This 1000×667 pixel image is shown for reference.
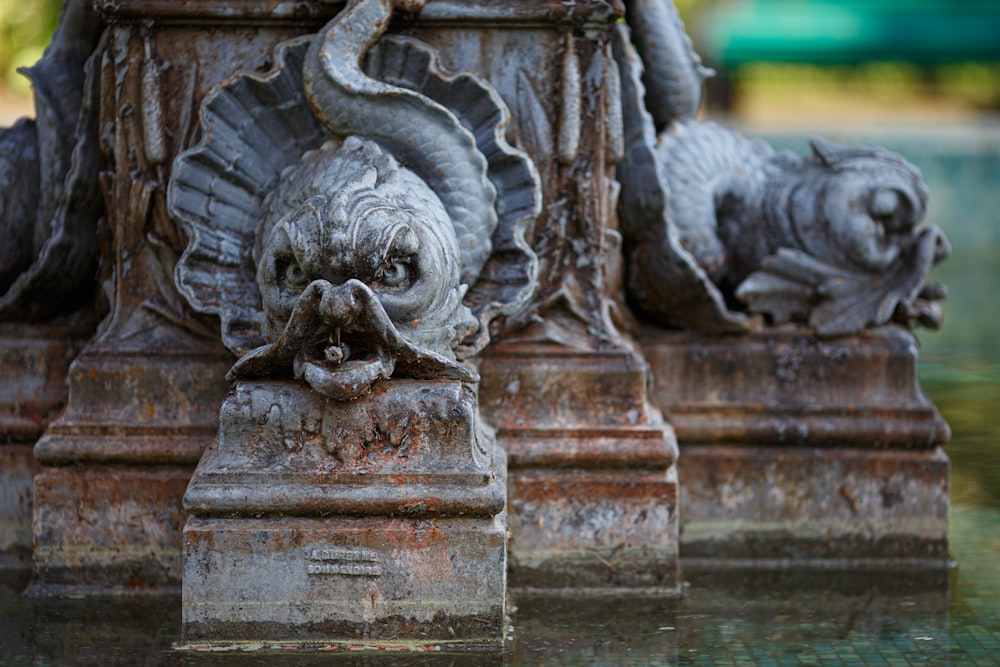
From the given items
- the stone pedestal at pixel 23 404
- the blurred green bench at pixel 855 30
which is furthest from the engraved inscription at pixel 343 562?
the blurred green bench at pixel 855 30

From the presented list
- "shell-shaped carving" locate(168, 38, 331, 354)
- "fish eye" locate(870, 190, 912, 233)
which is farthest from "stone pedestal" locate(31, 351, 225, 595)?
"fish eye" locate(870, 190, 912, 233)

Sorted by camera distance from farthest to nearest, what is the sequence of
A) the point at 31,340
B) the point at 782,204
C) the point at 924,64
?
the point at 924,64 → the point at 782,204 → the point at 31,340

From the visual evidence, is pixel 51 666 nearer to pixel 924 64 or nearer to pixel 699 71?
pixel 699 71

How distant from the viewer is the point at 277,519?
2.51 meters

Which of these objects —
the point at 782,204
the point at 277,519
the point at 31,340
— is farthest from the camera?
the point at 782,204

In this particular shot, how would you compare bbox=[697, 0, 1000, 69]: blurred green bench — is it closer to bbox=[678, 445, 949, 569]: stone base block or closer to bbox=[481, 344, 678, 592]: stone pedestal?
bbox=[678, 445, 949, 569]: stone base block

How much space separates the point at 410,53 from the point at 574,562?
1058 millimetres

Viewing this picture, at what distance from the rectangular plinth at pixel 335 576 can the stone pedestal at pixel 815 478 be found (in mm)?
809

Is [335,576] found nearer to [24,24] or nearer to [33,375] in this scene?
[33,375]

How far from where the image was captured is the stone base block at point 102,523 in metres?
2.89

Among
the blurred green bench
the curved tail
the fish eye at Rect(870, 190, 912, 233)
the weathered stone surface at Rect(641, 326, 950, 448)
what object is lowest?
the weathered stone surface at Rect(641, 326, 950, 448)

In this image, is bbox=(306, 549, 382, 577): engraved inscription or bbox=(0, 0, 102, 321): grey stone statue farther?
bbox=(0, 0, 102, 321): grey stone statue

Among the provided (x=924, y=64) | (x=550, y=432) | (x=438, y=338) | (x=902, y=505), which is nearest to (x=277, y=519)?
(x=438, y=338)

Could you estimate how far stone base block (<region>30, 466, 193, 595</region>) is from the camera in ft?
9.48
